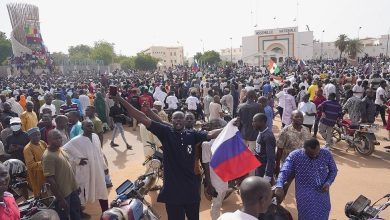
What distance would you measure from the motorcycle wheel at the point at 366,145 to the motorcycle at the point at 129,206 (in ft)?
20.7

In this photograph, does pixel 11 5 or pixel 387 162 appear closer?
pixel 387 162

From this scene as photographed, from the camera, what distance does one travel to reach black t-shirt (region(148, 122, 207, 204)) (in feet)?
12.0

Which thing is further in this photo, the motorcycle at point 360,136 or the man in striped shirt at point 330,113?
the man in striped shirt at point 330,113

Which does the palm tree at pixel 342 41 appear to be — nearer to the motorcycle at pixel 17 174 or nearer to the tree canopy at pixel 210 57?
the tree canopy at pixel 210 57

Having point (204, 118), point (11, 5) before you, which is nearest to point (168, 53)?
point (11, 5)

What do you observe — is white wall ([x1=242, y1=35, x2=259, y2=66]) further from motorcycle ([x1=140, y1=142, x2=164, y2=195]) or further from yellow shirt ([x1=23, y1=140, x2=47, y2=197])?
yellow shirt ([x1=23, y1=140, x2=47, y2=197])

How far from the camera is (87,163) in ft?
16.3

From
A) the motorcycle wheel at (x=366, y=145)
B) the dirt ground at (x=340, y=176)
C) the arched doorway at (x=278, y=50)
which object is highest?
the arched doorway at (x=278, y=50)

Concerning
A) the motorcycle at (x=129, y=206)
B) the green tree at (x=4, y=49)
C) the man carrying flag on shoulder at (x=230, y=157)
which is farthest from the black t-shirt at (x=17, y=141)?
the green tree at (x=4, y=49)

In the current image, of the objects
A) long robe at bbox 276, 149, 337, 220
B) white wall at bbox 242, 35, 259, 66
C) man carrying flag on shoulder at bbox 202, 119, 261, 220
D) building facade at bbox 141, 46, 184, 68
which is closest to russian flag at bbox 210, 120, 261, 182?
man carrying flag on shoulder at bbox 202, 119, 261, 220

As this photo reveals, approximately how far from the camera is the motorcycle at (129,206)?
3.28 m

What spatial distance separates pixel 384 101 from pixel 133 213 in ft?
34.6

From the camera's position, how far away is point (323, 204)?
3.75m

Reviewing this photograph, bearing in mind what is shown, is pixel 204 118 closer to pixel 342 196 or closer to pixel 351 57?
pixel 342 196
